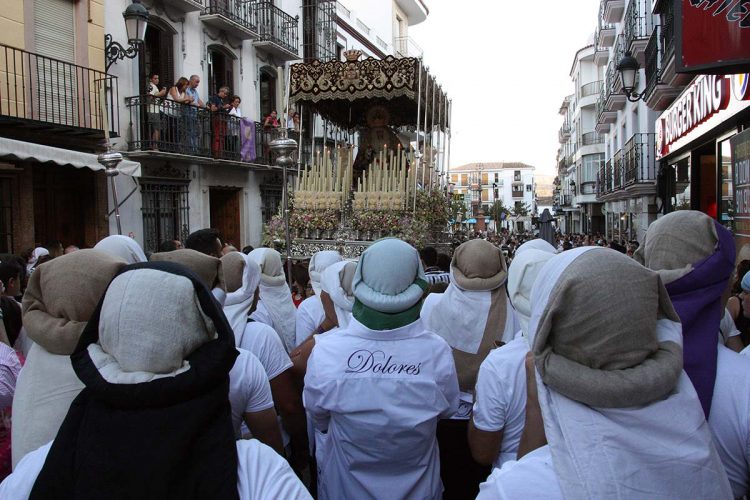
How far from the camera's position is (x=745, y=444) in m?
1.80

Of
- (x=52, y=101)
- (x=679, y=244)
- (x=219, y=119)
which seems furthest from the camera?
(x=219, y=119)

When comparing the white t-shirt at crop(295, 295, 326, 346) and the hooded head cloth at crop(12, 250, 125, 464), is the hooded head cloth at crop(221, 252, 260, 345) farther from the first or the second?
the hooded head cloth at crop(12, 250, 125, 464)

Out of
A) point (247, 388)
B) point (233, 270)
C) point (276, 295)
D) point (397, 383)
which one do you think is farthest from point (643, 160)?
point (247, 388)

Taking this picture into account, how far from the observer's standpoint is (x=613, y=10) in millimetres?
22734

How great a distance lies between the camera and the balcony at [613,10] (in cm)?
2222

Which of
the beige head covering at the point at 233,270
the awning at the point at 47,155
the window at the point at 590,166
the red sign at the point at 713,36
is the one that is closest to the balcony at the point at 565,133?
the window at the point at 590,166

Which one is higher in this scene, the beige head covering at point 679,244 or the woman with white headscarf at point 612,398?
the beige head covering at point 679,244

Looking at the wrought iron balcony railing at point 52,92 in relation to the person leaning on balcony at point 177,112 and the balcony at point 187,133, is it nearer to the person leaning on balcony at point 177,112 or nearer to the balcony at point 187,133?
the balcony at point 187,133

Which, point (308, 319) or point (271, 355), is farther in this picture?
point (308, 319)

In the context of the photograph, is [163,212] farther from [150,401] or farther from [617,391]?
[617,391]

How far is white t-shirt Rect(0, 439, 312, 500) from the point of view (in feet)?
4.96

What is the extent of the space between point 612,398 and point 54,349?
1706 mm

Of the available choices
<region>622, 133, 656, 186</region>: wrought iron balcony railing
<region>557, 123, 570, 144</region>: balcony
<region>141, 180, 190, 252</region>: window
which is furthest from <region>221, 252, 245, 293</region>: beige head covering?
<region>557, 123, 570, 144</region>: balcony

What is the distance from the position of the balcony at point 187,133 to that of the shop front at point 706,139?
9.66 m
